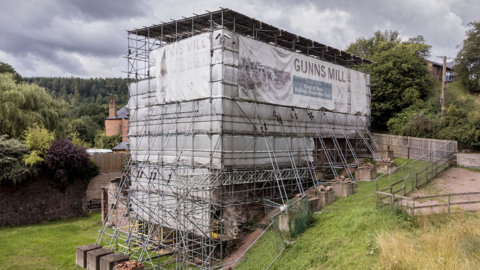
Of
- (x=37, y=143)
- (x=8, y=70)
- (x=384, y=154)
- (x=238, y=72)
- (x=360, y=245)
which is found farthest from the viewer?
(x=8, y=70)

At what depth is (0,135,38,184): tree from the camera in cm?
2100

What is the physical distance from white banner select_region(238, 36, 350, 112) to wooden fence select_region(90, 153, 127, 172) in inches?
599

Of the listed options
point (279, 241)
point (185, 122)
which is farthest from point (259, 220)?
point (185, 122)

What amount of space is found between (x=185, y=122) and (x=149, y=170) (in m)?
3.58

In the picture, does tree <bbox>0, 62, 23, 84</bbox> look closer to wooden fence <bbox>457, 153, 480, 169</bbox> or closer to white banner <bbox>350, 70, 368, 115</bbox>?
white banner <bbox>350, 70, 368, 115</bbox>

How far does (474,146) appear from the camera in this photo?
78.1 ft

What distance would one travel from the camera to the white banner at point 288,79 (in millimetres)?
17016

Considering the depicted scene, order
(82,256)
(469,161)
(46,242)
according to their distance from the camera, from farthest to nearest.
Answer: (469,161) → (46,242) → (82,256)

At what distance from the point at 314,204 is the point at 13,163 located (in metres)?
18.9

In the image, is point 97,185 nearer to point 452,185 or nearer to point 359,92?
point 359,92

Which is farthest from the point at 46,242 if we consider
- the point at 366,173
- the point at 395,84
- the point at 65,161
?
the point at 395,84

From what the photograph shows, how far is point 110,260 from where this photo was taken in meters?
13.2

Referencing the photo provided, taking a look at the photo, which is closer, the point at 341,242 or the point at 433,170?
the point at 341,242

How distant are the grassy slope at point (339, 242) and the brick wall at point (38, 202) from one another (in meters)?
16.4
